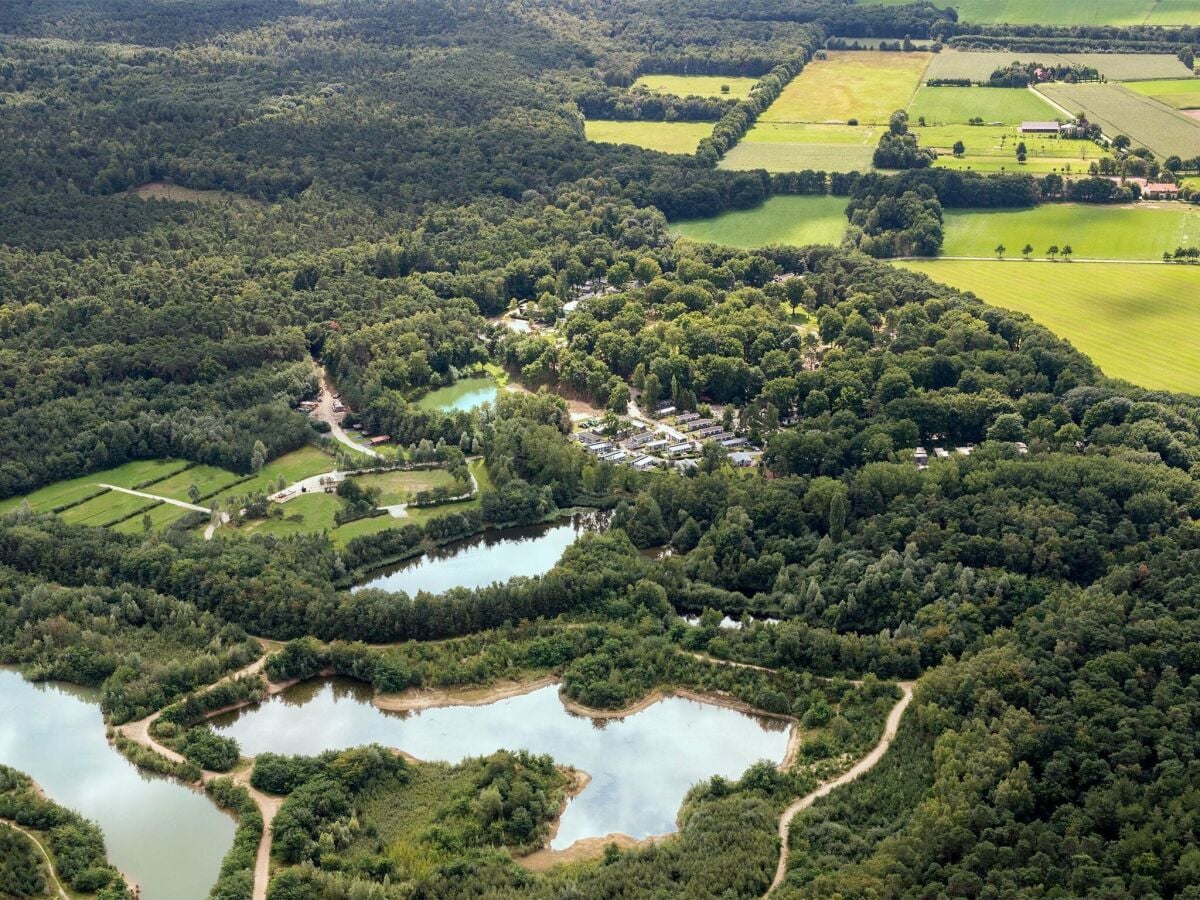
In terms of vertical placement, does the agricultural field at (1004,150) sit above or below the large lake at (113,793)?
above

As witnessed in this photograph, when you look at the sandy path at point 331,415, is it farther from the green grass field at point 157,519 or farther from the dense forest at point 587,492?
the green grass field at point 157,519

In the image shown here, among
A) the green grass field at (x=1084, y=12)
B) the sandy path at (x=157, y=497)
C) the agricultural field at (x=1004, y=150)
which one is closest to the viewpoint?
the sandy path at (x=157, y=497)

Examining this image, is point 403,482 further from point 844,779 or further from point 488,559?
point 844,779

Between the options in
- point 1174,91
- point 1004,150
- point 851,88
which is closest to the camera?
point 1004,150

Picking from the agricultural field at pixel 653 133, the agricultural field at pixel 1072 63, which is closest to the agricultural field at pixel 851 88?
the agricultural field at pixel 1072 63

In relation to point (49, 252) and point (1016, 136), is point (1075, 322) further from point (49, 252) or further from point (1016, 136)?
point (49, 252)

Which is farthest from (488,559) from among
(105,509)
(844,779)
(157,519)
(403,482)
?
(844,779)

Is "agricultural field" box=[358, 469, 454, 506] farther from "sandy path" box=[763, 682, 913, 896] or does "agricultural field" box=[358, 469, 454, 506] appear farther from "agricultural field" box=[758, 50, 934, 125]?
"agricultural field" box=[758, 50, 934, 125]
